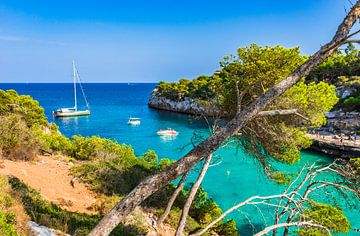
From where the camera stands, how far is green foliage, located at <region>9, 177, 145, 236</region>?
21.0 feet

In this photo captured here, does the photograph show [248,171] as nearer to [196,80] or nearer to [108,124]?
[108,124]

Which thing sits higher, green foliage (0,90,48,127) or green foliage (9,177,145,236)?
green foliage (0,90,48,127)

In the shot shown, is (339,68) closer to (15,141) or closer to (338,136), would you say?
(338,136)

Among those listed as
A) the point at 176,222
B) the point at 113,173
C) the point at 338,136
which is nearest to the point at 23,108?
the point at 113,173

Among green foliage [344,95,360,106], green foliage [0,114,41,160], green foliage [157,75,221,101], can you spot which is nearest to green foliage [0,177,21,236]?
green foliage [0,114,41,160]

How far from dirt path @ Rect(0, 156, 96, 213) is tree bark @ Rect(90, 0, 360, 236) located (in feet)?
19.1

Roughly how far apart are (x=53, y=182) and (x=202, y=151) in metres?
8.55

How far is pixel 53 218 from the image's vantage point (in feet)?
22.2

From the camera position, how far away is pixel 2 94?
24.0 m

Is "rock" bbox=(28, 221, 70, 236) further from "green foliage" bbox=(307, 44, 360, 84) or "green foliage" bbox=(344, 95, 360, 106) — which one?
"green foliage" bbox=(307, 44, 360, 84)

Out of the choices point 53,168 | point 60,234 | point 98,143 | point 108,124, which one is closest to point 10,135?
point 53,168

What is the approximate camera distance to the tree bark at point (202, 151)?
418cm

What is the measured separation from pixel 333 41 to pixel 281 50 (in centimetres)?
504

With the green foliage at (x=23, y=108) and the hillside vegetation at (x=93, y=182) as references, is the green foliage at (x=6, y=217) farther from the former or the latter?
the green foliage at (x=23, y=108)
